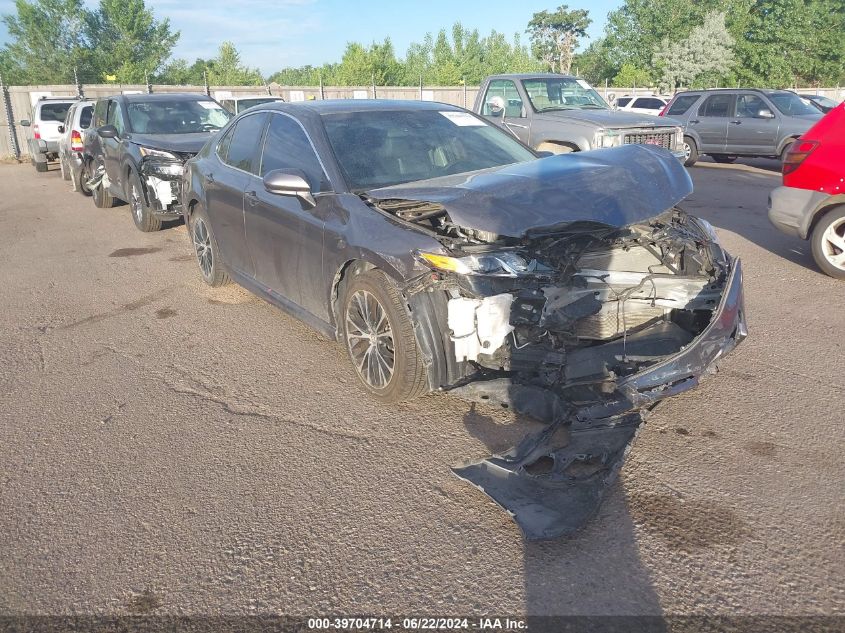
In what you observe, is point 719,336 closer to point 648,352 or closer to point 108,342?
point 648,352

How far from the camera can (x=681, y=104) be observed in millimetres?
16750

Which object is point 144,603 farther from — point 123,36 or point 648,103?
point 123,36

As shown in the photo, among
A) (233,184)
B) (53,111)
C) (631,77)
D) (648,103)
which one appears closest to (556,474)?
(233,184)

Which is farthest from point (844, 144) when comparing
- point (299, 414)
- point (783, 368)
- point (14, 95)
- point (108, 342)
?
point (14, 95)

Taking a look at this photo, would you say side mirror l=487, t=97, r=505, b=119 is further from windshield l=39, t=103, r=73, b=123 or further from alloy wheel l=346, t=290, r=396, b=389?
windshield l=39, t=103, r=73, b=123

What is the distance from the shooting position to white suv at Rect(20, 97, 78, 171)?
19.5 meters

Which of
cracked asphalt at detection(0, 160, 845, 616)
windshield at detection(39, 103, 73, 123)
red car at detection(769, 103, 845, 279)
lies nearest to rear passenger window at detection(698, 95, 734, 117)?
red car at detection(769, 103, 845, 279)

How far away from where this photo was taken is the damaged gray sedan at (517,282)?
3.35 metres

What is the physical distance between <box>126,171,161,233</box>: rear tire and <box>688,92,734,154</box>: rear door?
1257 cm

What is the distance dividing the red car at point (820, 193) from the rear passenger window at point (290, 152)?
4.90m

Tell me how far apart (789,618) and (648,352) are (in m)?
1.70

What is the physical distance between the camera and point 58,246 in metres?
9.32

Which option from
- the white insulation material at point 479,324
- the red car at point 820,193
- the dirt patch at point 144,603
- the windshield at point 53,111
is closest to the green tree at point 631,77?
the windshield at point 53,111

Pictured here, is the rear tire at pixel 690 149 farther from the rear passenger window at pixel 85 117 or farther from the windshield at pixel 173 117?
the rear passenger window at pixel 85 117
